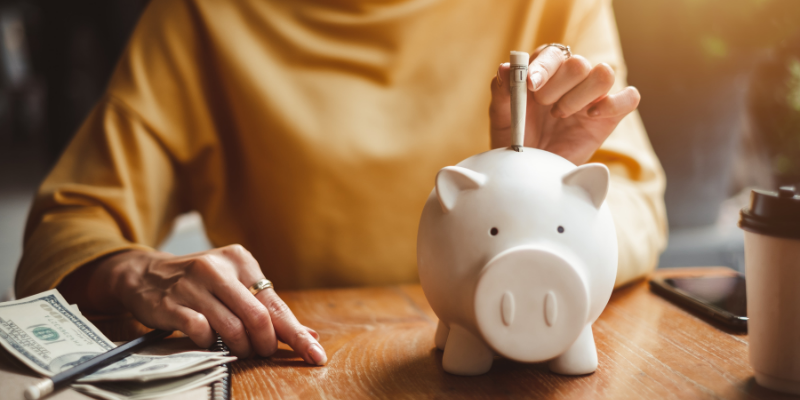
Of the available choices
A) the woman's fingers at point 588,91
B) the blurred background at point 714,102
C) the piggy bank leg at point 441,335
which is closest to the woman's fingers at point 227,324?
the piggy bank leg at point 441,335

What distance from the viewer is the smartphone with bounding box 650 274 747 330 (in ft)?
2.40

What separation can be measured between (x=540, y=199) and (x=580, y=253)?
0.06m

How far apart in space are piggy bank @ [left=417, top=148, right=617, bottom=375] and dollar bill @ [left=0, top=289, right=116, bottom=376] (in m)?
0.37

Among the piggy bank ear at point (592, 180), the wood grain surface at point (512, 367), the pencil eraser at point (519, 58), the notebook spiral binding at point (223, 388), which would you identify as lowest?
the wood grain surface at point (512, 367)

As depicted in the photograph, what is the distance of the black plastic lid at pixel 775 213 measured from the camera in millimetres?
486

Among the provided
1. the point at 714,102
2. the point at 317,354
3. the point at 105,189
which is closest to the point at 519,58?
the point at 317,354

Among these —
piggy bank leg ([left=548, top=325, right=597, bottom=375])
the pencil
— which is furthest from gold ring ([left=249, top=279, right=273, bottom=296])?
piggy bank leg ([left=548, top=325, right=597, bottom=375])

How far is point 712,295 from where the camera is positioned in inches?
32.7

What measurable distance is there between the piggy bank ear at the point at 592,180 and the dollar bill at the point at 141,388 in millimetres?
393

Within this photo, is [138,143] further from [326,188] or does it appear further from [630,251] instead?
[630,251]

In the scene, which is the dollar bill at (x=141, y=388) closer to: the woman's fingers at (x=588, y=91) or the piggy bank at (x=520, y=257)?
the piggy bank at (x=520, y=257)

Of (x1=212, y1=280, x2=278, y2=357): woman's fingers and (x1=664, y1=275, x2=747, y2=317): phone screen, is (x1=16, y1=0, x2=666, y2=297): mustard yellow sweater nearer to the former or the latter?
(x1=664, y1=275, x2=747, y2=317): phone screen

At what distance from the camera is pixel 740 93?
6.08 ft

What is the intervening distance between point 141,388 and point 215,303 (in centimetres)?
14
